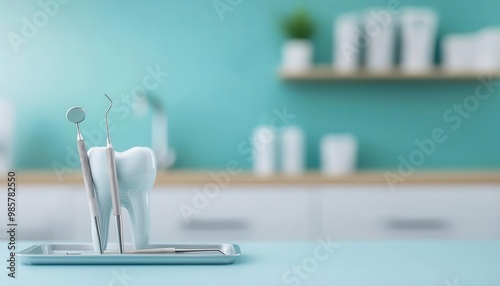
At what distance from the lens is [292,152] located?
317 centimetres

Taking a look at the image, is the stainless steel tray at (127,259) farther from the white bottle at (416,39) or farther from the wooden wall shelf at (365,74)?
the white bottle at (416,39)

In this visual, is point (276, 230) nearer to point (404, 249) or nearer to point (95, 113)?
point (95, 113)

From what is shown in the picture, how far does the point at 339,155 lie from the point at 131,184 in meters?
2.06

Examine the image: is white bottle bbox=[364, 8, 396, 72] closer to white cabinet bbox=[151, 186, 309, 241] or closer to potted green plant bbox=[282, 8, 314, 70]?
potted green plant bbox=[282, 8, 314, 70]

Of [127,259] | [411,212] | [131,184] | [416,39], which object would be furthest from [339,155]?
[127,259]

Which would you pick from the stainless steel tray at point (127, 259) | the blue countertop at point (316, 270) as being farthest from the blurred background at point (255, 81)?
the stainless steel tray at point (127, 259)

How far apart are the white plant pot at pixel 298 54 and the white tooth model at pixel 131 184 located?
2.07 meters

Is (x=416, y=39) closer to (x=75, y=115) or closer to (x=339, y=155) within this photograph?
(x=339, y=155)

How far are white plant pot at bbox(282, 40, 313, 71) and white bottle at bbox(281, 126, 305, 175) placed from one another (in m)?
0.32

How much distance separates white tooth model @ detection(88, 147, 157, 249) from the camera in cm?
121

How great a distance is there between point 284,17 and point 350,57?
1.34 feet

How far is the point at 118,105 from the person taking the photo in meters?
3.34

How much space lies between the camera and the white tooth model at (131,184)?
47.8 inches

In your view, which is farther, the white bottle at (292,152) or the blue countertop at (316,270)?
the white bottle at (292,152)
